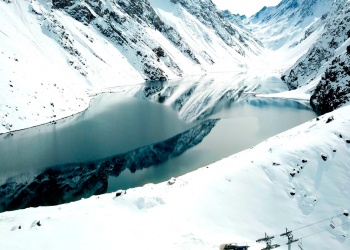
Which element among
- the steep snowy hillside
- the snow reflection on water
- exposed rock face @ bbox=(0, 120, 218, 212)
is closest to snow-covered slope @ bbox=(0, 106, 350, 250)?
exposed rock face @ bbox=(0, 120, 218, 212)

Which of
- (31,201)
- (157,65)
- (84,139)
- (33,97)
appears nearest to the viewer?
(31,201)

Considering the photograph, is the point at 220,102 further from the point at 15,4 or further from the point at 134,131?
the point at 15,4

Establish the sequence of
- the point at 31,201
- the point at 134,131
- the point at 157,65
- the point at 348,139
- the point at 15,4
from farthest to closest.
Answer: the point at 157,65
the point at 15,4
the point at 134,131
the point at 31,201
the point at 348,139

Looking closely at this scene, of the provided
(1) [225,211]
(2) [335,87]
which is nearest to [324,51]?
(2) [335,87]

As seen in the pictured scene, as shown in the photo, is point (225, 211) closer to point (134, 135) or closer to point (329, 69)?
point (134, 135)

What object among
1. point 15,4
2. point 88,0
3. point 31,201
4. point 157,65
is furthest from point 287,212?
point 88,0

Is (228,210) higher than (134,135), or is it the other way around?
(228,210)
